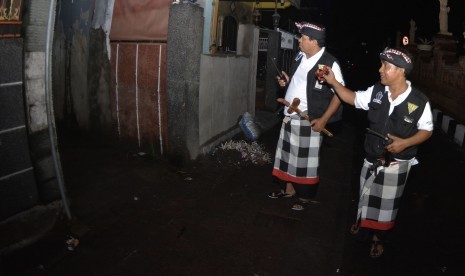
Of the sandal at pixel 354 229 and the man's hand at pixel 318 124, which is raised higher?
the man's hand at pixel 318 124

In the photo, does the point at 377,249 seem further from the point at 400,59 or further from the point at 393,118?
the point at 400,59

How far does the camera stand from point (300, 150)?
473cm

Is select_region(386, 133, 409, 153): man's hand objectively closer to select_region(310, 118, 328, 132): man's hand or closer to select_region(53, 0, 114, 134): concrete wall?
select_region(310, 118, 328, 132): man's hand

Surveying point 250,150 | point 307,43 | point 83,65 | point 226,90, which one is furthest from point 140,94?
point 307,43

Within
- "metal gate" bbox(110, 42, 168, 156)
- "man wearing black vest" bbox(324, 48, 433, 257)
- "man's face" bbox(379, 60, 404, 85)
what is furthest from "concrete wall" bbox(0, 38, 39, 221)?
"man's face" bbox(379, 60, 404, 85)

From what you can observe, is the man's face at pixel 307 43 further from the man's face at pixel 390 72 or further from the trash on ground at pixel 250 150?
the trash on ground at pixel 250 150

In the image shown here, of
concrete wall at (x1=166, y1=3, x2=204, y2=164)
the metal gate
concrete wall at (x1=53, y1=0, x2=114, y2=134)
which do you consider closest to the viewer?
concrete wall at (x1=166, y1=3, x2=204, y2=164)

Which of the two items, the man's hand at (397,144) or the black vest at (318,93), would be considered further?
the black vest at (318,93)

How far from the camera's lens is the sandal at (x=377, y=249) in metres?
3.97

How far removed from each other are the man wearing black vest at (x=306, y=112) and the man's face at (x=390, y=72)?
834 mm

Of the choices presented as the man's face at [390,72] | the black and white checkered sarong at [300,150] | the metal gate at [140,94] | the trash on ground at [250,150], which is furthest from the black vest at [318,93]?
the metal gate at [140,94]

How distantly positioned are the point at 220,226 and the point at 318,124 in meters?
1.81

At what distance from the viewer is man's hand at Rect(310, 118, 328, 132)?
4.43m

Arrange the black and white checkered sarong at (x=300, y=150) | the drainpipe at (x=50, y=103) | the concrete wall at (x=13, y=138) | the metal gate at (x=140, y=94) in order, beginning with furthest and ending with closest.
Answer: the metal gate at (x=140, y=94) < the black and white checkered sarong at (x=300, y=150) < the drainpipe at (x=50, y=103) < the concrete wall at (x=13, y=138)
